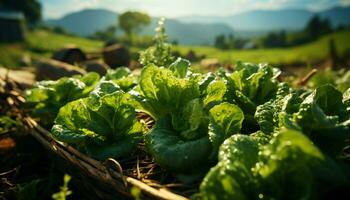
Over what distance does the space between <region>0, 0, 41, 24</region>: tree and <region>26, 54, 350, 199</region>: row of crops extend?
72.6m

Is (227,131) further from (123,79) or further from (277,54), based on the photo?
(277,54)

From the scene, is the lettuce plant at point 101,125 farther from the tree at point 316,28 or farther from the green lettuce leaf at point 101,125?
the tree at point 316,28

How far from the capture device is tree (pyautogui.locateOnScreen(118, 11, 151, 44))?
2960 inches

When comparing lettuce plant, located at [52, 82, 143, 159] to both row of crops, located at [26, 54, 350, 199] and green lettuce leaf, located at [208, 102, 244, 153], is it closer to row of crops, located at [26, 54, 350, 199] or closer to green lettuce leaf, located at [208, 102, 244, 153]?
row of crops, located at [26, 54, 350, 199]

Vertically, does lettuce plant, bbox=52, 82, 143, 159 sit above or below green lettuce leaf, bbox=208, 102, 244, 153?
below

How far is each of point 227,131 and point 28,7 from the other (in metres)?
79.3

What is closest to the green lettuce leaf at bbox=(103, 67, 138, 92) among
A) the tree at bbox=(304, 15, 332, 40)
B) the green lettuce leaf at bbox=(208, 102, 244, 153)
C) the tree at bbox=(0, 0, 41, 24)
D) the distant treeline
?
the green lettuce leaf at bbox=(208, 102, 244, 153)

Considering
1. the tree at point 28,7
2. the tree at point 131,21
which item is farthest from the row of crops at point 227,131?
the tree at point 131,21

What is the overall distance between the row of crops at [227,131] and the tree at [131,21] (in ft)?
243

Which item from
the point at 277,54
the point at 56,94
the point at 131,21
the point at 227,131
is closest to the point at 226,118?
→ the point at 227,131

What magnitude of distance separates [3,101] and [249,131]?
320 centimetres

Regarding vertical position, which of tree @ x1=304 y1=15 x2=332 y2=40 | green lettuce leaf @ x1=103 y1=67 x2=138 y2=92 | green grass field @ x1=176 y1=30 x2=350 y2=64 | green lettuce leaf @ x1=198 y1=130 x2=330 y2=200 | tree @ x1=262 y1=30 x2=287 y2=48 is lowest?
tree @ x1=262 y1=30 x2=287 y2=48

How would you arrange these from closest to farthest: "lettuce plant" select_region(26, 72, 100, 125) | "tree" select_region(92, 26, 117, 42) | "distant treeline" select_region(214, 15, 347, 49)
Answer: "lettuce plant" select_region(26, 72, 100, 125) → "tree" select_region(92, 26, 117, 42) → "distant treeline" select_region(214, 15, 347, 49)

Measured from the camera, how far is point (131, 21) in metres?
75.7
